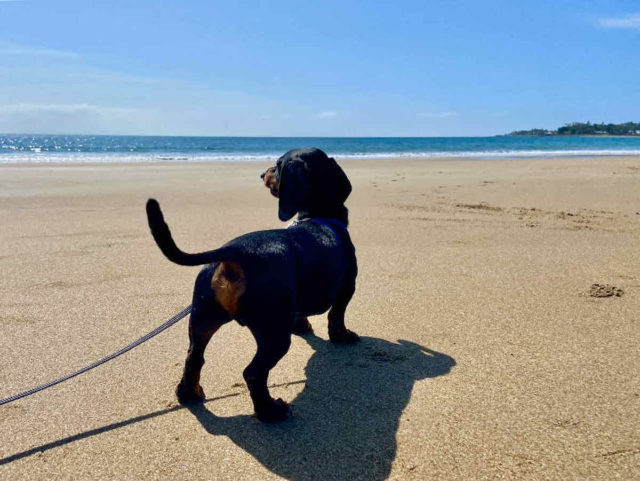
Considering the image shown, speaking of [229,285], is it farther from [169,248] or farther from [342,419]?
[342,419]

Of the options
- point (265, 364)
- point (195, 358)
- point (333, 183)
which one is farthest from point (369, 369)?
point (333, 183)

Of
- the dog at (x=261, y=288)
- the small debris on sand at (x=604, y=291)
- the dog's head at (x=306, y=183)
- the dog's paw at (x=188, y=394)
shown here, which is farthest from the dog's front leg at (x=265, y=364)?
the small debris on sand at (x=604, y=291)

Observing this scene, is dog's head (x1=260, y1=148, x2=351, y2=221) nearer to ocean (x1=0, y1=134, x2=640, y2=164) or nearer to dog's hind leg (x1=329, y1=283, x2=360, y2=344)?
dog's hind leg (x1=329, y1=283, x2=360, y2=344)

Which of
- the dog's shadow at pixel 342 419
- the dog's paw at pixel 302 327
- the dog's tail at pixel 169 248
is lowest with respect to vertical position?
the dog's shadow at pixel 342 419

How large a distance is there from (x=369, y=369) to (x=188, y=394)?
960 millimetres

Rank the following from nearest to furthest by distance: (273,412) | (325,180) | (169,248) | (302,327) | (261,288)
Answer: (169,248)
(261,288)
(273,412)
(325,180)
(302,327)

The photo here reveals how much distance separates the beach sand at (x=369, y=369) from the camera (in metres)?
2.07

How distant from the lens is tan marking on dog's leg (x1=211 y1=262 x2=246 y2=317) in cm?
221

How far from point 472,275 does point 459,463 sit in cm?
262

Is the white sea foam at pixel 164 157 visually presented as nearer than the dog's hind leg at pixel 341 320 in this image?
No

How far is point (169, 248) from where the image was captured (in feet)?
6.70

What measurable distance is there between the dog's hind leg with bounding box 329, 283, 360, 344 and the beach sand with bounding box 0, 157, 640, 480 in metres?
0.06

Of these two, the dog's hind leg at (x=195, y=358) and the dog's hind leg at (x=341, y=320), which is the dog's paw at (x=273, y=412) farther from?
the dog's hind leg at (x=341, y=320)

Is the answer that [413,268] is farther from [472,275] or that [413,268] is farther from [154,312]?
[154,312]
